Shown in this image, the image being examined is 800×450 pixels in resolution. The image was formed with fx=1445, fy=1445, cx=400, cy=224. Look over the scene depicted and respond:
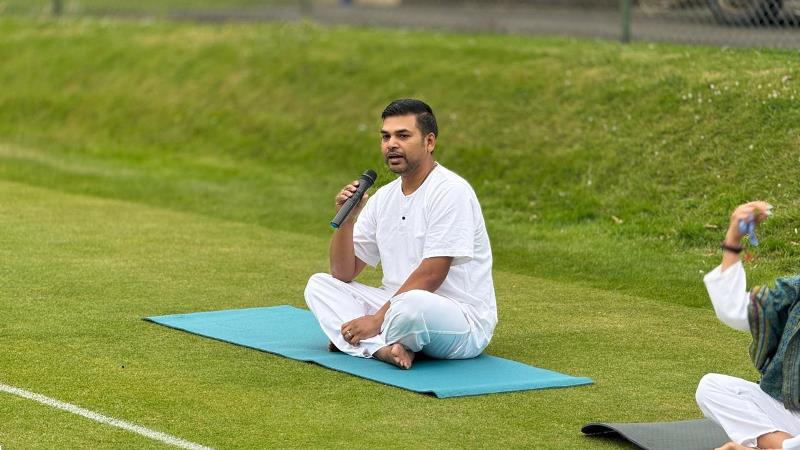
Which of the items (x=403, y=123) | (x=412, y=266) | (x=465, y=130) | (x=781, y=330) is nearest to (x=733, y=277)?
(x=781, y=330)

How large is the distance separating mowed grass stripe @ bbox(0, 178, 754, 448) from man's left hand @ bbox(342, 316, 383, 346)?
1.08ft

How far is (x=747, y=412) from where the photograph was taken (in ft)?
18.5

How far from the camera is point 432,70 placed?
1549 centimetres

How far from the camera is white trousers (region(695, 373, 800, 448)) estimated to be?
5621 millimetres

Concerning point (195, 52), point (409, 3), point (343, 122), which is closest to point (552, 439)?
point (343, 122)

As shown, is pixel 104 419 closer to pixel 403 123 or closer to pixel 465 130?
pixel 403 123

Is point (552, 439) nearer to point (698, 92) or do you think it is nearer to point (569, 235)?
point (569, 235)

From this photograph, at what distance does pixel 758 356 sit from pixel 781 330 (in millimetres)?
163

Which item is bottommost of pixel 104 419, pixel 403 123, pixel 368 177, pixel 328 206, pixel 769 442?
pixel 328 206

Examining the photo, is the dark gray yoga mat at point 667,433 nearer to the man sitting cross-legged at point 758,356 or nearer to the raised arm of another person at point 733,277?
the man sitting cross-legged at point 758,356

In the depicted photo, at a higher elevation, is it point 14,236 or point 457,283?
point 457,283

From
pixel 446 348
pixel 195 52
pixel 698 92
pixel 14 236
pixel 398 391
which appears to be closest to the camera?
pixel 398 391

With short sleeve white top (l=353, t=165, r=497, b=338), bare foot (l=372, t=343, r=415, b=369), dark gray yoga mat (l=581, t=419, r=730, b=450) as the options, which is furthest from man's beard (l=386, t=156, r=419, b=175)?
dark gray yoga mat (l=581, t=419, r=730, b=450)

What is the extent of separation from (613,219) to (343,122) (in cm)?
450
